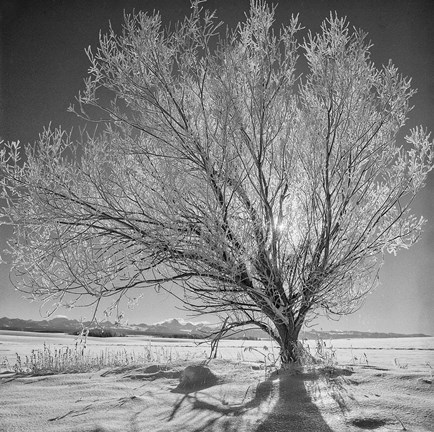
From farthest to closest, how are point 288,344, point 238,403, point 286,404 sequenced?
point 288,344 → point 238,403 → point 286,404

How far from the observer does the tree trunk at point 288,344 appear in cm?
485

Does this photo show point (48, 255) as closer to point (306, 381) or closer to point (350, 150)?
point (306, 381)

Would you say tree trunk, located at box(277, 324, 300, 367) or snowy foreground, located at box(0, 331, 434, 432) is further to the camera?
tree trunk, located at box(277, 324, 300, 367)

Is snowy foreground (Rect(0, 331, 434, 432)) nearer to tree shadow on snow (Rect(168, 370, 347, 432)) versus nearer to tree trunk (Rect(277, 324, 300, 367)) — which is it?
tree shadow on snow (Rect(168, 370, 347, 432))

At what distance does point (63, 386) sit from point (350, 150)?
385 cm

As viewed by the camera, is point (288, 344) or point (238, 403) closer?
point (238, 403)

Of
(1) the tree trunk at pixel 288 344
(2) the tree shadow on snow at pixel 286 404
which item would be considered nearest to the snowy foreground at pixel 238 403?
(2) the tree shadow on snow at pixel 286 404

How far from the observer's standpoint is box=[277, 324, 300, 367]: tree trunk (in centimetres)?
485

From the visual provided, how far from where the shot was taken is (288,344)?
4.94 metres

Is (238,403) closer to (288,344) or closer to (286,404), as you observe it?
(286,404)

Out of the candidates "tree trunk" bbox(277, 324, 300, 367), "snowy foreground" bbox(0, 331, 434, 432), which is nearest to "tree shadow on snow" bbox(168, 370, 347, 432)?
"snowy foreground" bbox(0, 331, 434, 432)

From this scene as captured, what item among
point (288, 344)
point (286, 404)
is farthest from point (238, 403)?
point (288, 344)

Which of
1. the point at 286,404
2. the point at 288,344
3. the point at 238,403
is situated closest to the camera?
the point at 286,404

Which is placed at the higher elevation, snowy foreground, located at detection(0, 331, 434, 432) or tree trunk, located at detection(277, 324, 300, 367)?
tree trunk, located at detection(277, 324, 300, 367)
